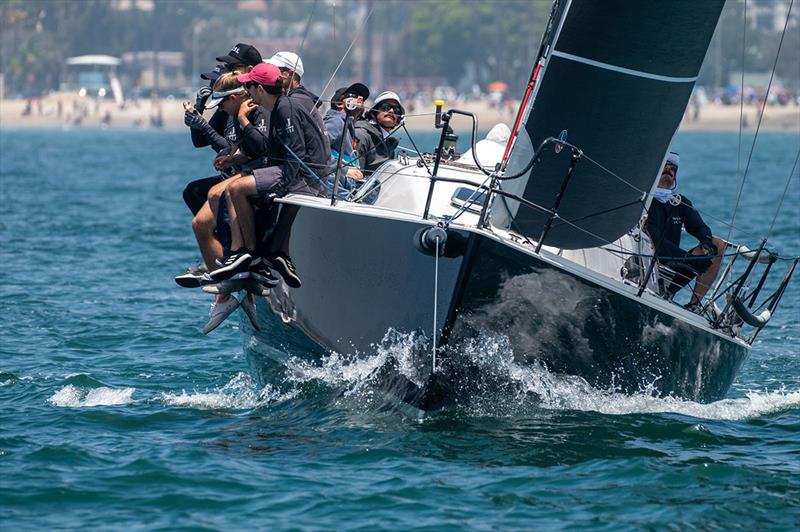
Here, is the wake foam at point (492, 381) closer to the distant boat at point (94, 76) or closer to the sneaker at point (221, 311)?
the sneaker at point (221, 311)

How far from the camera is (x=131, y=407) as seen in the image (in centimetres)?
909

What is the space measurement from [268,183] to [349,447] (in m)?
1.74

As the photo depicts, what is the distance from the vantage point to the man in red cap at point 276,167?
845 cm

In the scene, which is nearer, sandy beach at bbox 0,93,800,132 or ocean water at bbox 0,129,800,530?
ocean water at bbox 0,129,800,530

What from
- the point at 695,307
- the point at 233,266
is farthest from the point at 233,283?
the point at 695,307

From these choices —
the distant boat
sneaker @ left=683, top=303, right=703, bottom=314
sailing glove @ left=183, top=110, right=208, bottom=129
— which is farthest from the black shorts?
the distant boat

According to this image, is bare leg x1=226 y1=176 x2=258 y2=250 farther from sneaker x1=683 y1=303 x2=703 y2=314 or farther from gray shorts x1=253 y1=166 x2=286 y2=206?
sneaker x1=683 y1=303 x2=703 y2=314

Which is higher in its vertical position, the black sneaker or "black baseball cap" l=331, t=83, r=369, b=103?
"black baseball cap" l=331, t=83, r=369, b=103

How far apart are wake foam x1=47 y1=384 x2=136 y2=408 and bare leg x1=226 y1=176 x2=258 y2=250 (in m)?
1.49

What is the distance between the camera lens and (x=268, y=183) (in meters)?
8.52

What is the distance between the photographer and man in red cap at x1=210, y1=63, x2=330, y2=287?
27.7 feet

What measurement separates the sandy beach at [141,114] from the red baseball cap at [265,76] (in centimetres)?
8474

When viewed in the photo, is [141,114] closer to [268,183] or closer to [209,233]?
[209,233]

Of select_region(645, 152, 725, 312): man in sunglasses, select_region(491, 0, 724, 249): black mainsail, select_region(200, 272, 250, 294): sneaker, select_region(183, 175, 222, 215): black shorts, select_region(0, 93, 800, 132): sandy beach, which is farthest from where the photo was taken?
select_region(0, 93, 800, 132): sandy beach
